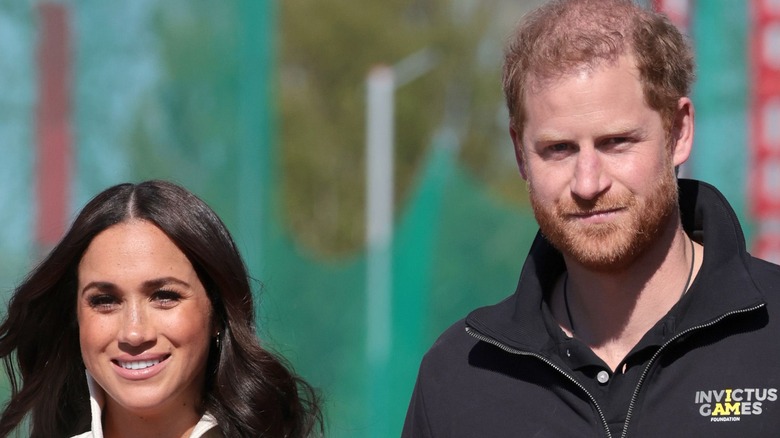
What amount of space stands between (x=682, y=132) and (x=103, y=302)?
4.33 ft

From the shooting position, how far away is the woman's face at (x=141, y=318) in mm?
2506

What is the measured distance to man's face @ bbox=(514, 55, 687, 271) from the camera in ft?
7.37

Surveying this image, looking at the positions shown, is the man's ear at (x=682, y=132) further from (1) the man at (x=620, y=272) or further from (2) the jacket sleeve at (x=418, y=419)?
(2) the jacket sleeve at (x=418, y=419)

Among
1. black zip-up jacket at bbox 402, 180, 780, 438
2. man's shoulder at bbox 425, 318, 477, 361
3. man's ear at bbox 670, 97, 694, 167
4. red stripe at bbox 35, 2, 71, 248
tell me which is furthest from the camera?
red stripe at bbox 35, 2, 71, 248

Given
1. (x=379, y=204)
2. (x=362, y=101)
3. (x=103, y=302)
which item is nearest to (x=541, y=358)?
(x=103, y=302)

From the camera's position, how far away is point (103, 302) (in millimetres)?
2566

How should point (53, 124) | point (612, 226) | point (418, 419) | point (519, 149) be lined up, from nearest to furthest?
point (612, 226) < point (519, 149) < point (418, 419) < point (53, 124)

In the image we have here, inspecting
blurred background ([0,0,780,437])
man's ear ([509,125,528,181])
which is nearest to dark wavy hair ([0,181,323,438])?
man's ear ([509,125,528,181])

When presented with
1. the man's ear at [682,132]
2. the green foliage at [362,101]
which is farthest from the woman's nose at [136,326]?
the green foliage at [362,101]

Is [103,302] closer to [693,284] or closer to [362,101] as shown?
[693,284]

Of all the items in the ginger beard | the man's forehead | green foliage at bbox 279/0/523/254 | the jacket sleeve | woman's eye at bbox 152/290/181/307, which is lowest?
the jacket sleeve

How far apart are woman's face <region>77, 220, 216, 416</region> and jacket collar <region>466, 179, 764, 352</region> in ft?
2.09

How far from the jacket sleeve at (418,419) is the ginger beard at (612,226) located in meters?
0.50

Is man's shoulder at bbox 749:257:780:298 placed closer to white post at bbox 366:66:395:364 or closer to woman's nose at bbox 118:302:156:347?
woman's nose at bbox 118:302:156:347
